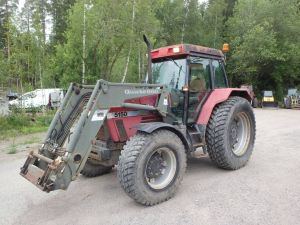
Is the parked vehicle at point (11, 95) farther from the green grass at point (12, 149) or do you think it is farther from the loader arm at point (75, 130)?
Result: the loader arm at point (75, 130)

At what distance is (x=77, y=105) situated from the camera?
491 centimetres

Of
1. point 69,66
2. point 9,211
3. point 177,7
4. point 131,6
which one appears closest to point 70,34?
point 69,66

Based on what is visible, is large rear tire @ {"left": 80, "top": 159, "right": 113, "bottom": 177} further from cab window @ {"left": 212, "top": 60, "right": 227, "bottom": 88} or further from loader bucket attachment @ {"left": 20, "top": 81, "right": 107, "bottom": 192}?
cab window @ {"left": 212, "top": 60, "right": 227, "bottom": 88}

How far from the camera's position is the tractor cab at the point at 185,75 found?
17.5 feet

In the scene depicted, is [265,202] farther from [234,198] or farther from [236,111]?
[236,111]

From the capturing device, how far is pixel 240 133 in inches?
242

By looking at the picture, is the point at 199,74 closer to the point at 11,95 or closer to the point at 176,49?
the point at 176,49

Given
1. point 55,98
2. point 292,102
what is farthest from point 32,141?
point 292,102

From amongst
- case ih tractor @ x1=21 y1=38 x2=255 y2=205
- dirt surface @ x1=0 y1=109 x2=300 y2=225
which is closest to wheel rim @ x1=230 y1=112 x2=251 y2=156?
case ih tractor @ x1=21 y1=38 x2=255 y2=205

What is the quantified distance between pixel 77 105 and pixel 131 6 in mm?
12326

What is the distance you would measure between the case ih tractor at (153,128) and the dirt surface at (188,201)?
26 centimetres

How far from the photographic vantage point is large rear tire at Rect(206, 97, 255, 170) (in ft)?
17.4

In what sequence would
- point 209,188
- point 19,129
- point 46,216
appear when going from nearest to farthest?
point 46,216
point 209,188
point 19,129

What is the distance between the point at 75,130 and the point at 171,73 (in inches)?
Answer: 83.2
